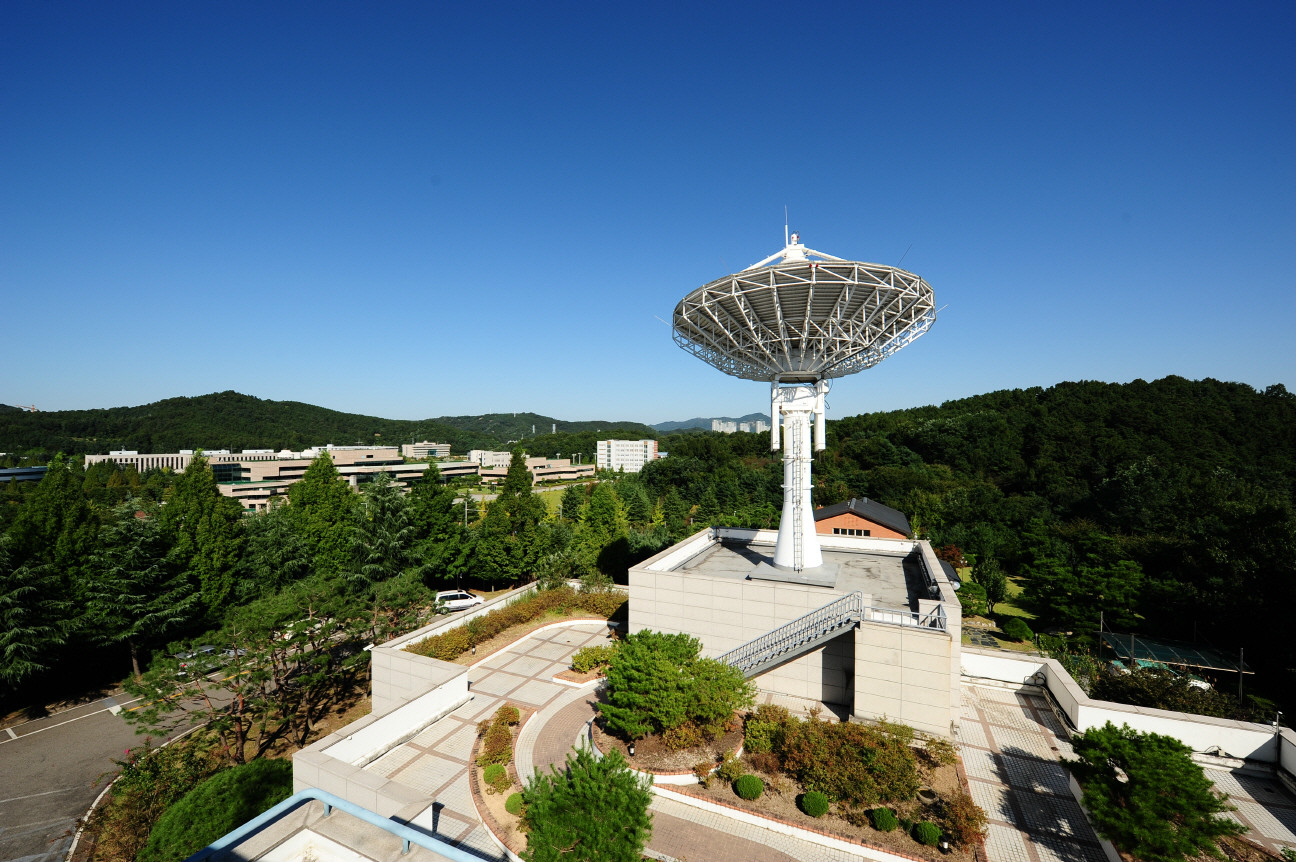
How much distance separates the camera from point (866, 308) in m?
17.9

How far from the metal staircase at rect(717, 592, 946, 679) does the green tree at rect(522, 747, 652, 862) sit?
780 cm

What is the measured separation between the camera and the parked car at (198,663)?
14.1m

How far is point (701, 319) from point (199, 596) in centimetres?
2551

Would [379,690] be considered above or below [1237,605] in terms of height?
below

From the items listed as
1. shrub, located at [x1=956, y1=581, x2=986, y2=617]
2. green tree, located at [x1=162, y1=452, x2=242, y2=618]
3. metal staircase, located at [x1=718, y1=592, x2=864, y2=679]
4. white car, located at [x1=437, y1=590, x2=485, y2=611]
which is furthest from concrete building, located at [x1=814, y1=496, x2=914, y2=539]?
green tree, located at [x1=162, y1=452, x2=242, y2=618]

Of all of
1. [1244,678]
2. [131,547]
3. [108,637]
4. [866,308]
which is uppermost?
[866,308]

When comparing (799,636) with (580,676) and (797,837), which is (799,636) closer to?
(797,837)

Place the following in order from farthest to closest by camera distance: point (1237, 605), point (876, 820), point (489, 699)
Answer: point (1237, 605), point (489, 699), point (876, 820)

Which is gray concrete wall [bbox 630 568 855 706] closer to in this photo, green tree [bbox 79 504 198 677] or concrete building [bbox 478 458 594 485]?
green tree [bbox 79 504 198 677]

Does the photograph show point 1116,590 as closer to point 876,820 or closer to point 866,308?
point 866,308

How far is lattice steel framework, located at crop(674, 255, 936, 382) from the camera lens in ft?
55.1

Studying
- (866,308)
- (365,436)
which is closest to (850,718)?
(866,308)

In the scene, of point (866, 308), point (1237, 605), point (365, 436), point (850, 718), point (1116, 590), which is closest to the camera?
point (850, 718)

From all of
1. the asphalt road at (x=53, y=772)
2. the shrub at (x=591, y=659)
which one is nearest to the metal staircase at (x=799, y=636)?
the shrub at (x=591, y=659)
